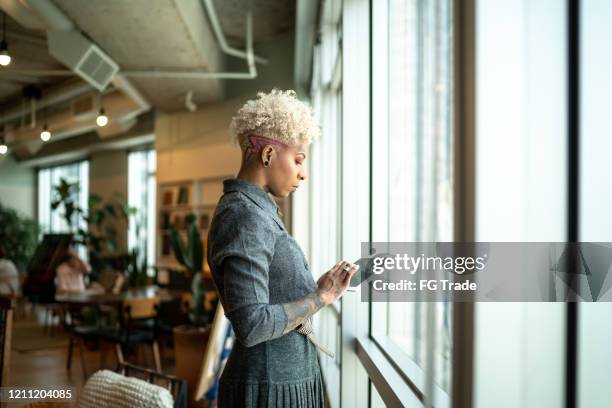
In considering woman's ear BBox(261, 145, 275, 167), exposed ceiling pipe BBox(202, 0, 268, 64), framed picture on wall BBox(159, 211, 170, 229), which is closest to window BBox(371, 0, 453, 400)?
woman's ear BBox(261, 145, 275, 167)

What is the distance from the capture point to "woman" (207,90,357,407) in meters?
1.31

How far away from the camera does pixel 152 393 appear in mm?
1691

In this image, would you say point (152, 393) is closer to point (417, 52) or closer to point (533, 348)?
point (533, 348)

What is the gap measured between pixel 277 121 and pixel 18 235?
14579mm

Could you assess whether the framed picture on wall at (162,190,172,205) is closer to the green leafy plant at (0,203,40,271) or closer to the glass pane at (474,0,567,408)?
the green leafy plant at (0,203,40,271)

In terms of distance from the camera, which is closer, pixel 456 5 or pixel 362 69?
pixel 456 5

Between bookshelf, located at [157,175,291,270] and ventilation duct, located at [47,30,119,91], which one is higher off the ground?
ventilation duct, located at [47,30,119,91]

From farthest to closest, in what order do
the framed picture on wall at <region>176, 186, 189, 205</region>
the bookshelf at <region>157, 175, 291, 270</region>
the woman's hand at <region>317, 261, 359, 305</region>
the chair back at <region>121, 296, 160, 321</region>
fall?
the framed picture on wall at <region>176, 186, 189, 205</region> < the bookshelf at <region>157, 175, 291, 270</region> < the chair back at <region>121, 296, 160, 321</region> < the woman's hand at <region>317, 261, 359, 305</region>

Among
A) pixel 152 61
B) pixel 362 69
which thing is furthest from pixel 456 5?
pixel 152 61

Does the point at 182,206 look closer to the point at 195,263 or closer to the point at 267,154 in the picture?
the point at 195,263

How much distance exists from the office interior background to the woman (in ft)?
0.95

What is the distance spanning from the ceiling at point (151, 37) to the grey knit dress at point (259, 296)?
3.57 meters

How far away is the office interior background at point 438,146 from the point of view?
0.73 metres

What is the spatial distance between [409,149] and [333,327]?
2114 mm
